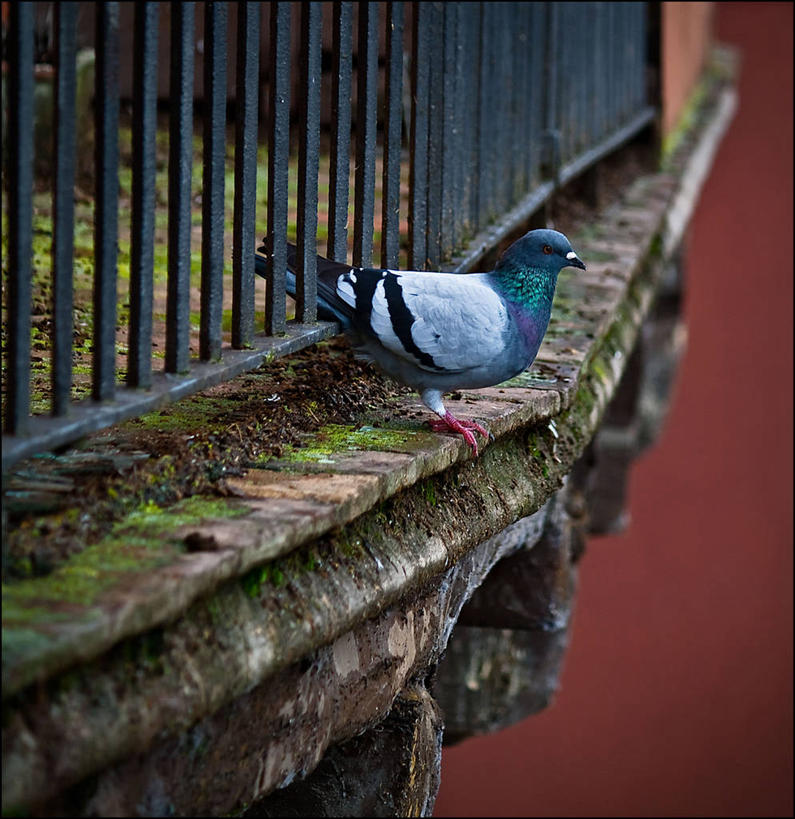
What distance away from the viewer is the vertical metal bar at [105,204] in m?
1.73

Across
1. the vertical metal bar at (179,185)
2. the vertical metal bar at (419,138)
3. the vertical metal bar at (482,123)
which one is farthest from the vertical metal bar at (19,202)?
the vertical metal bar at (482,123)

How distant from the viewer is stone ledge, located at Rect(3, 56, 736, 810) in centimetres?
141

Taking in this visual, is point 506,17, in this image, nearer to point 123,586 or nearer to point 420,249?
point 420,249

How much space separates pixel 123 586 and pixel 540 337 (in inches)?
44.7

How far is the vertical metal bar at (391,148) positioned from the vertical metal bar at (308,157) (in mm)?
425

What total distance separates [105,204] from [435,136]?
1.52 meters

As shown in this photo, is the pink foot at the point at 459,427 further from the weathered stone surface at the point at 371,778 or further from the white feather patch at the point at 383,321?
the weathered stone surface at the point at 371,778

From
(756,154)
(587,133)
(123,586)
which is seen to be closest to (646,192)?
(587,133)

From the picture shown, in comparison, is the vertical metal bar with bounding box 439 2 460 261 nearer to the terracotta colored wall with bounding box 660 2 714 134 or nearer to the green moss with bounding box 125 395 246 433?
the green moss with bounding box 125 395 246 433

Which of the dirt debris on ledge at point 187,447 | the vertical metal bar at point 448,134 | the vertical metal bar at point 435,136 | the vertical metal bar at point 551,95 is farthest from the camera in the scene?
the vertical metal bar at point 551,95

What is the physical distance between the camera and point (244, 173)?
6.95 ft

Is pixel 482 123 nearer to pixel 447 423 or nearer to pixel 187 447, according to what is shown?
pixel 447 423

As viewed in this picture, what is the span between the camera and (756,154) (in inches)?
482

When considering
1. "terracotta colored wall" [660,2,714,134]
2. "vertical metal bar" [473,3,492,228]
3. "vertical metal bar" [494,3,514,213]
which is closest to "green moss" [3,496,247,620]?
"vertical metal bar" [473,3,492,228]
